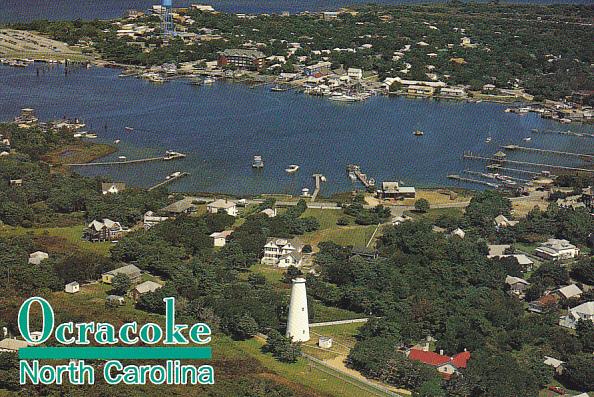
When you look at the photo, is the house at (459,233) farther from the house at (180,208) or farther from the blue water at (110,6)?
the blue water at (110,6)

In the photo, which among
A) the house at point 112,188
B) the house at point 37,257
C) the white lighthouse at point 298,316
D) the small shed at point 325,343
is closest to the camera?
the white lighthouse at point 298,316

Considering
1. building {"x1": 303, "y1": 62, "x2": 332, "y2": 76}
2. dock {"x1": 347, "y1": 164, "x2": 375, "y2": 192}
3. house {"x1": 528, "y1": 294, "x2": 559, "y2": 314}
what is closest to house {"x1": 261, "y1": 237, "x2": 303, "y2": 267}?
house {"x1": 528, "y1": 294, "x2": 559, "y2": 314}

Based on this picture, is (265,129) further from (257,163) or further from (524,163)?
(524,163)

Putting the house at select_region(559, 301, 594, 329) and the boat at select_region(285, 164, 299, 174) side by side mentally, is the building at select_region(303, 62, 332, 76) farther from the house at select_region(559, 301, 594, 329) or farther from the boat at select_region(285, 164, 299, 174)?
the house at select_region(559, 301, 594, 329)

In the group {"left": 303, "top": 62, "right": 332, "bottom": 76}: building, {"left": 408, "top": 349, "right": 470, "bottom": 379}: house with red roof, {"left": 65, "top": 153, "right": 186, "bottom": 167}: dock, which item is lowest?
{"left": 65, "top": 153, "right": 186, "bottom": 167}: dock

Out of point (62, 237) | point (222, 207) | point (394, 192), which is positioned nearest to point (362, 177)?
point (394, 192)

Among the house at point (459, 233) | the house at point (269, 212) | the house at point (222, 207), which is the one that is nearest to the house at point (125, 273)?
the house at point (222, 207)
